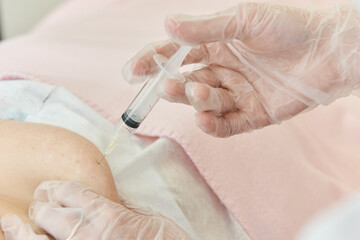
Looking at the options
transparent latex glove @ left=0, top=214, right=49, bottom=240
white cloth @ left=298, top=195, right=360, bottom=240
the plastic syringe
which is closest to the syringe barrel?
the plastic syringe

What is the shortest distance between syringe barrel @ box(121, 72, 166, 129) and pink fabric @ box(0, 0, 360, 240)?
190 mm

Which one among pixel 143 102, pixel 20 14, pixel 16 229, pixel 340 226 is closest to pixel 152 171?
pixel 143 102

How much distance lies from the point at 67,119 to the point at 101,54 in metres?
0.39

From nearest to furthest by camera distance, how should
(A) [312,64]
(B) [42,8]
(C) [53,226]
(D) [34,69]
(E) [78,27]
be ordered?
(C) [53,226], (A) [312,64], (D) [34,69], (E) [78,27], (B) [42,8]

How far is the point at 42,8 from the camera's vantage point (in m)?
2.63

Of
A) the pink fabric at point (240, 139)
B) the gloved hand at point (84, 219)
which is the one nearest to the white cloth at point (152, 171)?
the pink fabric at point (240, 139)

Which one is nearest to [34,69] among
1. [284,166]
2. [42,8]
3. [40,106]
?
[40,106]

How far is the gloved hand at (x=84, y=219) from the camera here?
74cm

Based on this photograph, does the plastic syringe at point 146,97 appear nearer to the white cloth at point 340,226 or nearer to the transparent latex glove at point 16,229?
the transparent latex glove at point 16,229

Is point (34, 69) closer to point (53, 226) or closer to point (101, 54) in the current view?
point (101, 54)

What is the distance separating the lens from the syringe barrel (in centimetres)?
83

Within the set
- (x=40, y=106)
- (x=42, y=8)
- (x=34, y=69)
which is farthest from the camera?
(x=42, y=8)

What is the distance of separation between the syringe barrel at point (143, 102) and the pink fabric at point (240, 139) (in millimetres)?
190

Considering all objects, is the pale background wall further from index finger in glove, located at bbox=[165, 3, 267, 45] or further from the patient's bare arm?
index finger in glove, located at bbox=[165, 3, 267, 45]
